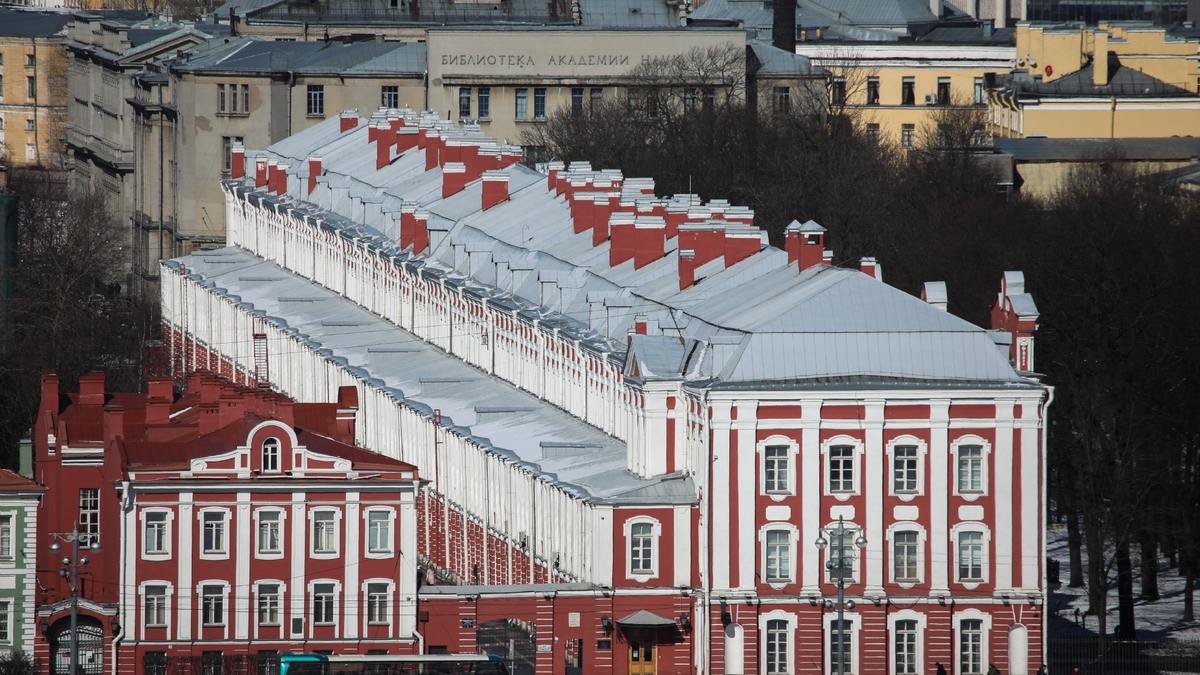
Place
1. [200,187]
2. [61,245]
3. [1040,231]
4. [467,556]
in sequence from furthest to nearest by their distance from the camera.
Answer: [200,187] < [61,245] < [1040,231] < [467,556]

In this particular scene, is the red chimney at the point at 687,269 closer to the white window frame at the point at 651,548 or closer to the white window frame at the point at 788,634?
the white window frame at the point at 651,548

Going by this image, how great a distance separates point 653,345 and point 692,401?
293 cm

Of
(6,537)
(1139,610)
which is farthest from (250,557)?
(1139,610)

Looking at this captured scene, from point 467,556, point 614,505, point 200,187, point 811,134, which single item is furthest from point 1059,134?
point 614,505

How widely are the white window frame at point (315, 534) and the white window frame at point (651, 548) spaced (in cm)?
599

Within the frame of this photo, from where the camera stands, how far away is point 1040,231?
10344 centimetres

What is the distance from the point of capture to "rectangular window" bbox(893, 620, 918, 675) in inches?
2852

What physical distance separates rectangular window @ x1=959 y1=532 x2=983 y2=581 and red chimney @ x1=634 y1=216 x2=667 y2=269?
2074cm

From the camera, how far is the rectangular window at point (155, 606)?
236ft

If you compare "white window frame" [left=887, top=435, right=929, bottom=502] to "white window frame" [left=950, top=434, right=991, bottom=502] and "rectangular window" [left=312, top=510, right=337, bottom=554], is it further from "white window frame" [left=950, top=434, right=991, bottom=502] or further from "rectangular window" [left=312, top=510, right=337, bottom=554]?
"rectangular window" [left=312, top=510, right=337, bottom=554]

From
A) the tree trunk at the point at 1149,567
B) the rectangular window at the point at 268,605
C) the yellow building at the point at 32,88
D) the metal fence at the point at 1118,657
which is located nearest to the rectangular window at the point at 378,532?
the rectangular window at the point at 268,605

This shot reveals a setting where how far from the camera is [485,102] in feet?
476

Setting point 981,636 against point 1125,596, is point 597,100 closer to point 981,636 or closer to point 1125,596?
point 1125,596

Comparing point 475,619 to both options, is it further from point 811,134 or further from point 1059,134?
point 1059,134
